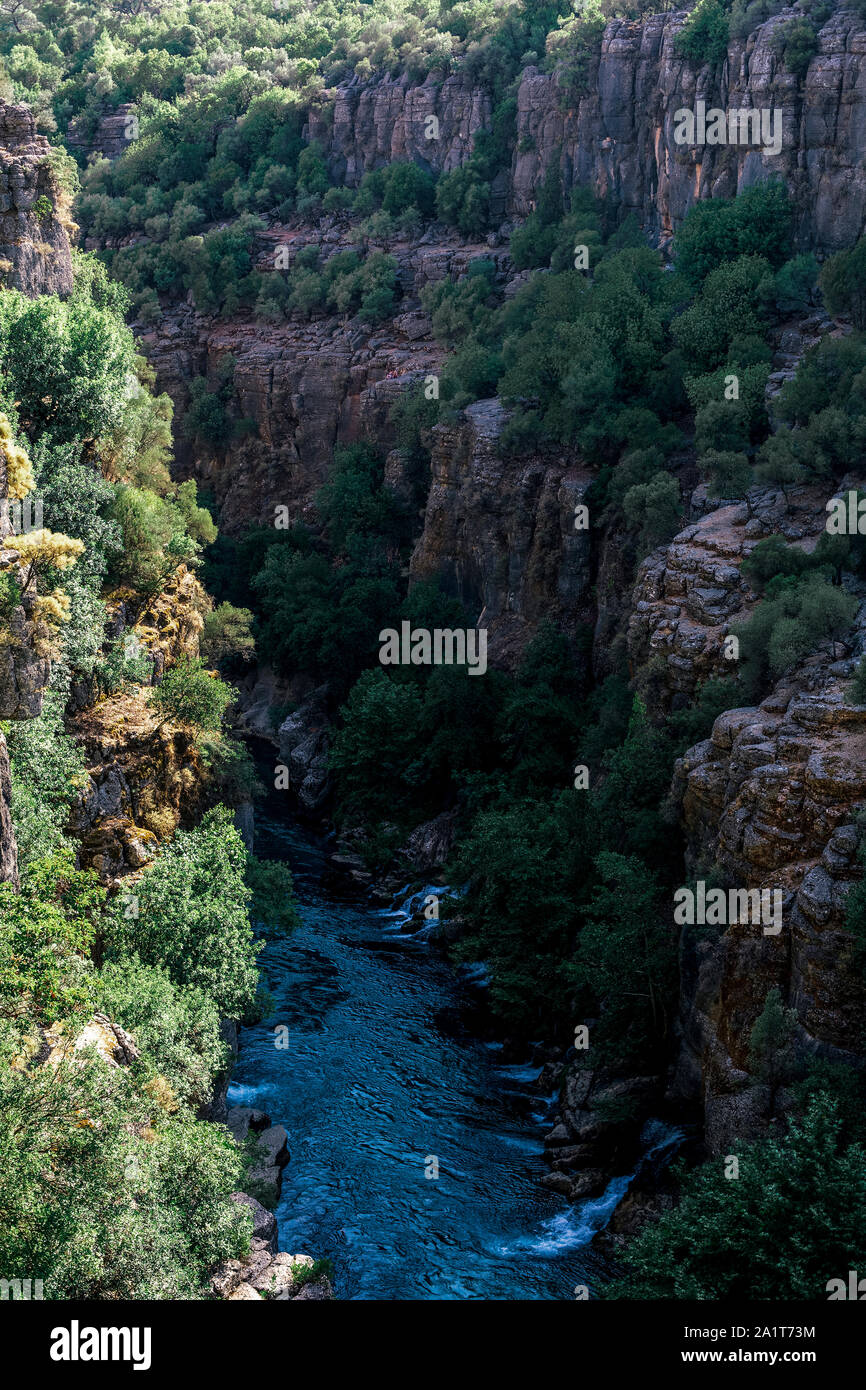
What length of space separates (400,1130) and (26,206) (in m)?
28.0

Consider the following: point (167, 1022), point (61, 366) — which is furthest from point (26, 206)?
point (167, 1022)

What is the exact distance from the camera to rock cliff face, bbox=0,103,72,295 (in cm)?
4156

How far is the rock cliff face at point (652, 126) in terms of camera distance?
173ft

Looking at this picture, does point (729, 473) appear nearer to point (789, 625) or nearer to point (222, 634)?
point (789, 625)

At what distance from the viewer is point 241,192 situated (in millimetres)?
84250

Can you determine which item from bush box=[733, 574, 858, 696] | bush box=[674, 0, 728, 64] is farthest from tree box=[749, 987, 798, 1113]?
bush box=[674, 0, 728, 64]

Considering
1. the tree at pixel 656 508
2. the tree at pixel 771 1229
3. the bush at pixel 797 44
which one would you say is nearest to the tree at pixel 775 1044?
the tree at pixel 771 1229

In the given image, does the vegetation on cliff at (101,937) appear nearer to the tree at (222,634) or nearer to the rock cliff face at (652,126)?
the tree at (222,634)

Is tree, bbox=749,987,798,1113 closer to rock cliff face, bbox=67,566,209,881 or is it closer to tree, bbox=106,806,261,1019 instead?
tree, bbox=106,806,261,1019

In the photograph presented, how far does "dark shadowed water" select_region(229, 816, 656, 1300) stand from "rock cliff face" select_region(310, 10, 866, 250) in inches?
1254

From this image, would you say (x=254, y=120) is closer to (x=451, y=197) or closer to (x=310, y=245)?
(x=310, y=245)

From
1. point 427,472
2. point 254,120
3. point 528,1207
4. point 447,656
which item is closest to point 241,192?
point 254,120

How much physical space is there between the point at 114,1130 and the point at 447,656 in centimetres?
3454

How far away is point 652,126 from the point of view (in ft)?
209
